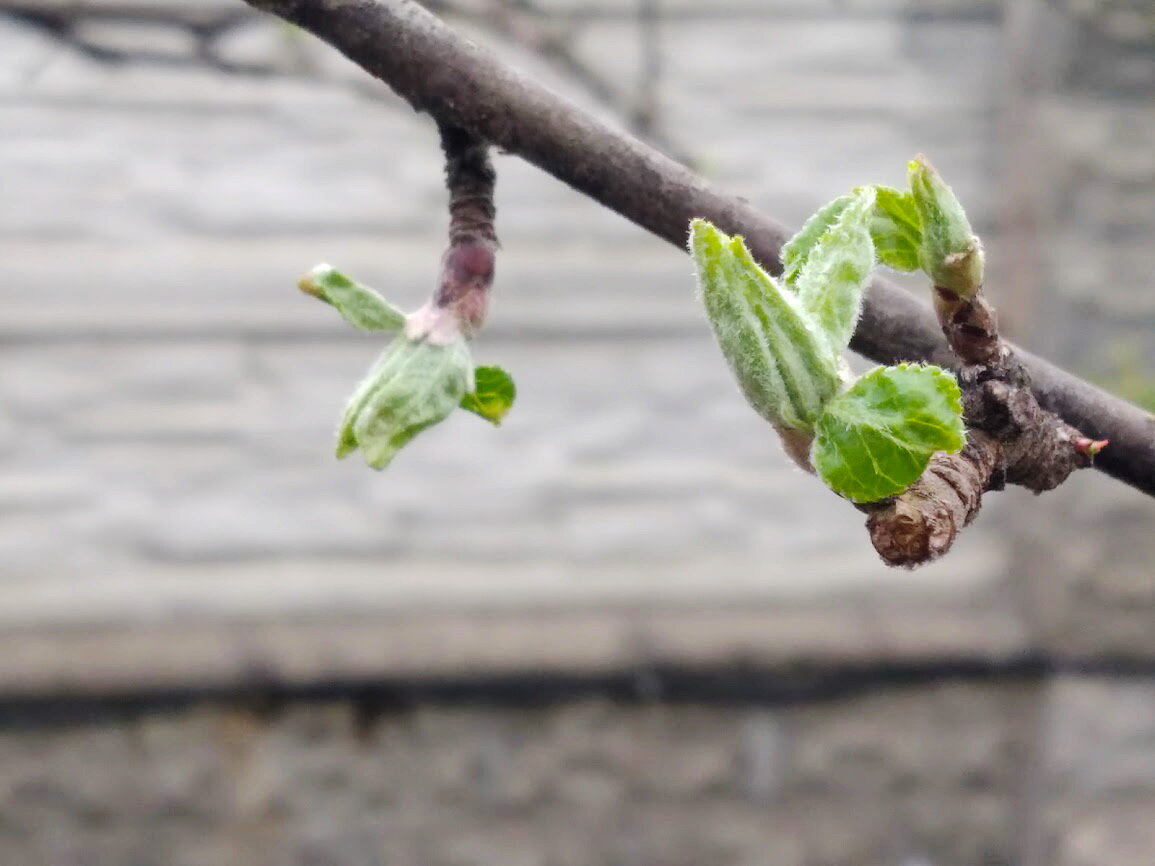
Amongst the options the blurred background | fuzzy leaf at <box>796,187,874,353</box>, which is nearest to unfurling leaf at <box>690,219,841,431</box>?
fuzzy leaf at <box>796,187,874,353</box>

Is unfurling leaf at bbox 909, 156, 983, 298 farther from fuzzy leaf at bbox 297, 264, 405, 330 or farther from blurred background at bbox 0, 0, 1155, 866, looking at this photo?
blurred background at bbox 0, 0, 1155, 866

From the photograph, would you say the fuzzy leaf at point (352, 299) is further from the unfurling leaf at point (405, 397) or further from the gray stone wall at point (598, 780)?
the gray stone wall at point (598, 780)

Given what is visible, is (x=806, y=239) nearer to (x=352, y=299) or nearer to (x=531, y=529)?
(x=352, y=299)

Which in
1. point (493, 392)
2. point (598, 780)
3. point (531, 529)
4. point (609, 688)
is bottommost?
point (598, 780)

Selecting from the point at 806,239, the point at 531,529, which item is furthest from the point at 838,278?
the point at 531,529

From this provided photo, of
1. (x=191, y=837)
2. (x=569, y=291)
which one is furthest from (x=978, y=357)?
(x=191, y=837)

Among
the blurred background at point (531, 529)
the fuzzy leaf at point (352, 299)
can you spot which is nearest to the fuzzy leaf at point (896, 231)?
the fuzzy leaf at point (352, 299)
